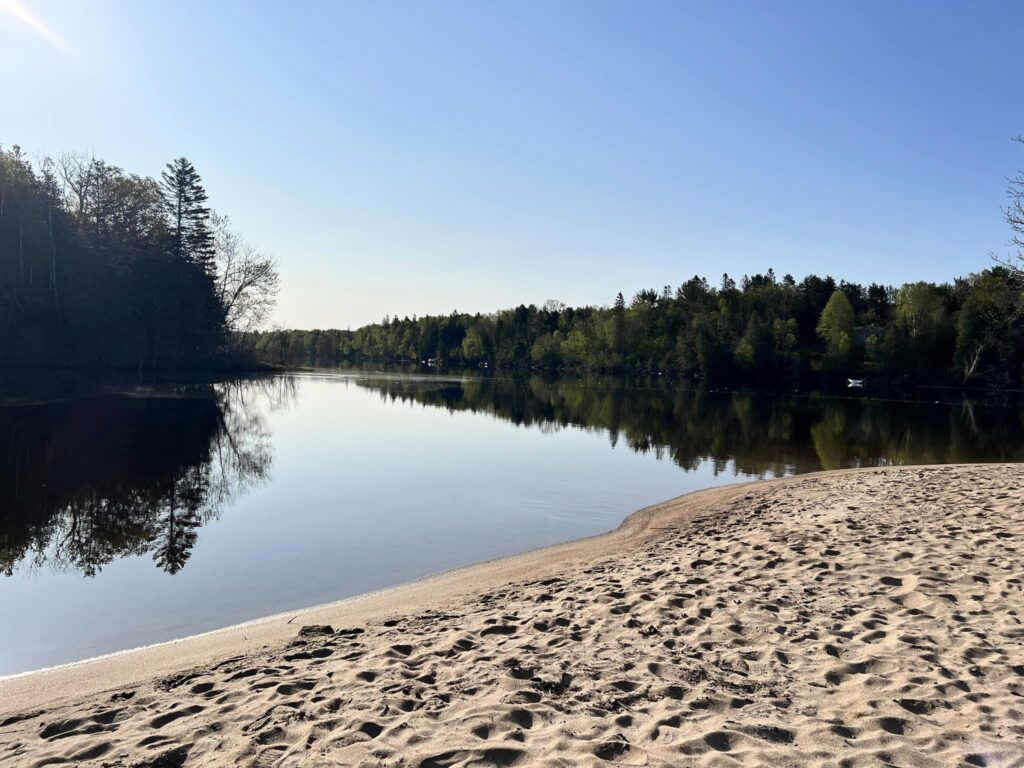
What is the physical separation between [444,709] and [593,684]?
116cm

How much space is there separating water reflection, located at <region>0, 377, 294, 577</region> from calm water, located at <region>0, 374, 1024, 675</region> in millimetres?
63

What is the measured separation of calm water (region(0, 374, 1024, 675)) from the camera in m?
9.14

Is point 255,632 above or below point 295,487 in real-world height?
above

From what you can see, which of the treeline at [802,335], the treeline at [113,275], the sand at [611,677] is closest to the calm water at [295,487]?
the sand at [611,677]

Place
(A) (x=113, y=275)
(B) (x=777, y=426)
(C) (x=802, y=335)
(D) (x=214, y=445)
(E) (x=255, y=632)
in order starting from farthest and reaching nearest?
(C) (x=802, y=335), (A) (x=113, y=275), (B) (x=777, y=426), (D) (x=214, y=445), (E) (x=255, y=632)

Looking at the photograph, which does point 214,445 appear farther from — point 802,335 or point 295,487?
point 802,335

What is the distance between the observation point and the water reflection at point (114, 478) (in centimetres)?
1106

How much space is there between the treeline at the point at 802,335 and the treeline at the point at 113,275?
33.2 m

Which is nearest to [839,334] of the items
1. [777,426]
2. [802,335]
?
[802,335]

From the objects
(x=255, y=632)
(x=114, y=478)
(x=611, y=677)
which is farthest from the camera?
(x=114, y=478)

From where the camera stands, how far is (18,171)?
4978 centimetres

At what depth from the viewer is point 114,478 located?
632 inches

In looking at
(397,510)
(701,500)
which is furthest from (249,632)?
(701,500)

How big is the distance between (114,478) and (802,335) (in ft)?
320
